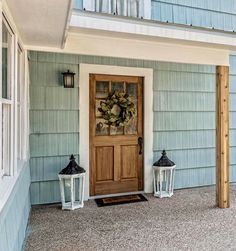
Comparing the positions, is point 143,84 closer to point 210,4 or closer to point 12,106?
point 210,4

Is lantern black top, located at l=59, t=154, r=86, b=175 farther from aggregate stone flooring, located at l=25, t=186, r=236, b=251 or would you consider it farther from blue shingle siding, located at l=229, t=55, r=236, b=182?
blue shingle siding, located at l=229, t=55, r=236, b=182

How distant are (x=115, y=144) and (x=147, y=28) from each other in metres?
2.25

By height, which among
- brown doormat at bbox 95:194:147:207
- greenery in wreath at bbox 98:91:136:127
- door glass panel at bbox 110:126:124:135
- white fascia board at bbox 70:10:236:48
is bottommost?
brown doormat at bbox 95:194:147:207

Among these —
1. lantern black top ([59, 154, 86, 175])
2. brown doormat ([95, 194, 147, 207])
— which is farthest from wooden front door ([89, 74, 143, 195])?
lantern black top ([59, 154, 86, 175])

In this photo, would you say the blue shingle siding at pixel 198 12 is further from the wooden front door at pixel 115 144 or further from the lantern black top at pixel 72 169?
the lantern black top at pixel 72 169

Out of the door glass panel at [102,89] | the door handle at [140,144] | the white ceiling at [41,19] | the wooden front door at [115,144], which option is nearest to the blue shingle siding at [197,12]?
the wooden front door at [115,144]

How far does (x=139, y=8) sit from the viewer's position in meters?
4.47

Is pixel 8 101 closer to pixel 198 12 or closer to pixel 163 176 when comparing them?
pixel 163 176

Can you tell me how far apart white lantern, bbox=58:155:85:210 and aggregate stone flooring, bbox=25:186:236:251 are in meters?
0.14

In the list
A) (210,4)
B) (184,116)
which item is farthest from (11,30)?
(210,4)

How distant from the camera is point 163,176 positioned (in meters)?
4.85

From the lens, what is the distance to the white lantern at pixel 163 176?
15.5ft

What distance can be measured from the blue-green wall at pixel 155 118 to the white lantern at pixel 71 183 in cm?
26

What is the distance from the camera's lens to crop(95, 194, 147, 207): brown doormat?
4.41 meters
